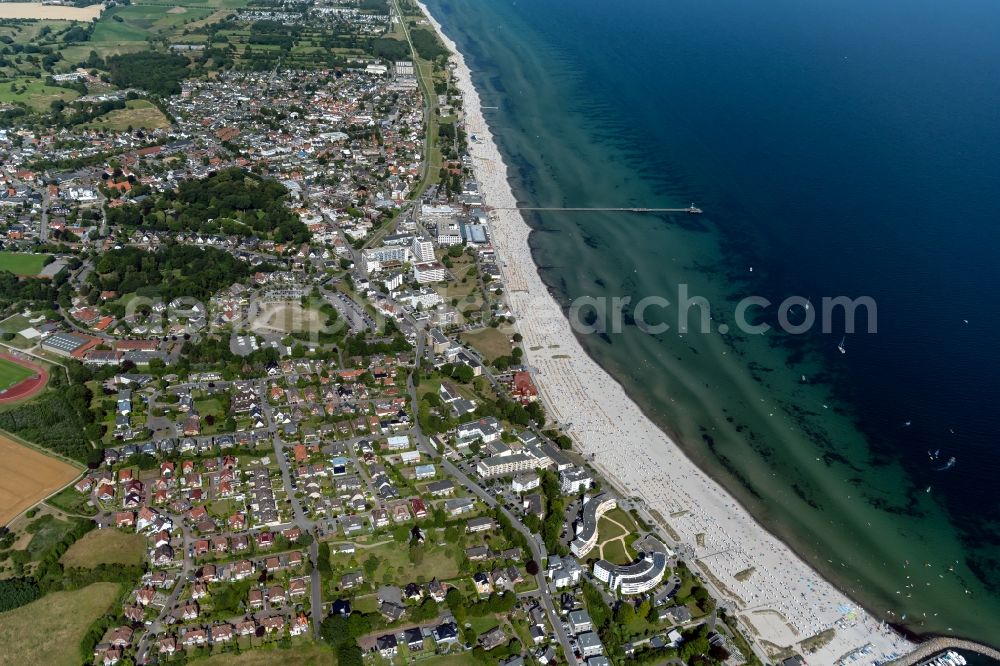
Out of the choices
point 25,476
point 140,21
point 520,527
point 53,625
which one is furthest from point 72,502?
point 140,21

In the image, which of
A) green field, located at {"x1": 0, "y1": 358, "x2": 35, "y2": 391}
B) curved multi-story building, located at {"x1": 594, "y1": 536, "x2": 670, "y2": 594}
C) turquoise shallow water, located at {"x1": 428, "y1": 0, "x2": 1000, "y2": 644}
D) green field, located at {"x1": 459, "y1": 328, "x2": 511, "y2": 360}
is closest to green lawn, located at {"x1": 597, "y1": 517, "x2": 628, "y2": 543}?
curved multi-story building, located at {"x1": 594, "y1": 536, "x2": 670, "y2": 594}

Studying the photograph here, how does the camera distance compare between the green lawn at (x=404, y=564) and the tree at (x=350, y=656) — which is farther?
the green lawn at (x=404, y=564)

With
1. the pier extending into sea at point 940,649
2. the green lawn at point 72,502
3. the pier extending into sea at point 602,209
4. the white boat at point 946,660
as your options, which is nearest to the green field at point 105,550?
the green lawn at point 72,502

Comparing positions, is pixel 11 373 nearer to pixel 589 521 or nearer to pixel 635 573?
pixel 589 521

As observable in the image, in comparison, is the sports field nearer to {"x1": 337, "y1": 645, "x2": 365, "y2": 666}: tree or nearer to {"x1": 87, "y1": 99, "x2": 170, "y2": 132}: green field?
{"x1": 337, "y1": 645, "x2": 365, "y2": 666}: tree

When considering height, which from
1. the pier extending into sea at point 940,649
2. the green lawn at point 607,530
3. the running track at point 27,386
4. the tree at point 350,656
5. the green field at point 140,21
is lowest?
the pier extending into sea at point 940,649

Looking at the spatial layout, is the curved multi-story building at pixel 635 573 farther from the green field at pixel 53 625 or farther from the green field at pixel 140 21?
the green field at pixel 140 21
